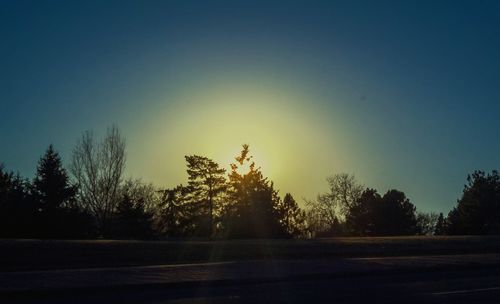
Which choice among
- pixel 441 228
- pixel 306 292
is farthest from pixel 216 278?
pixel 441 228

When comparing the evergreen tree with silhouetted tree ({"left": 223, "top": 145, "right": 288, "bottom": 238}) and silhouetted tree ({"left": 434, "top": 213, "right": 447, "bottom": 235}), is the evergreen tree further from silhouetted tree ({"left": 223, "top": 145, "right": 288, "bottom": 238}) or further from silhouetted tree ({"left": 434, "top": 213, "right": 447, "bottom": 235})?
silhouetted tree ({"left": 434, "top": 213, "right": 447, "bottom": 235})

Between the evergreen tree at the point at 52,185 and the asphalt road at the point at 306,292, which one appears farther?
the evergreen tree at the point at 52,185

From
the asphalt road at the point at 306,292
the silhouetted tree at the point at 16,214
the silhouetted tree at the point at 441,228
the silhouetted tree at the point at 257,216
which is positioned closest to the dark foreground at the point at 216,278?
the asphalt road at the point at 306,292

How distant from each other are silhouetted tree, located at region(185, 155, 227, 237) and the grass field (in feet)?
141

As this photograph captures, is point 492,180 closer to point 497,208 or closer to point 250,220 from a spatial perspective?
point 497,208

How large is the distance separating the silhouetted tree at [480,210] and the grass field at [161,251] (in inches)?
1115

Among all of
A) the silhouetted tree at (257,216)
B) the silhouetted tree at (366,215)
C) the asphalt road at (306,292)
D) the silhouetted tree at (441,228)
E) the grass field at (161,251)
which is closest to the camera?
the asphalt road at (306,292)

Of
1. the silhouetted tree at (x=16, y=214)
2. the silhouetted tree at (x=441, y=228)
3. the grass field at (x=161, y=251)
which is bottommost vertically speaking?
the grass field at (x=161, y=251)

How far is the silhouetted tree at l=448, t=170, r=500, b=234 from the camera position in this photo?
215ft

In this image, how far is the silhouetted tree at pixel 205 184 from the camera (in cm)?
7988

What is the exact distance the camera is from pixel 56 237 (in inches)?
1783

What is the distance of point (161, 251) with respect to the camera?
30031mm

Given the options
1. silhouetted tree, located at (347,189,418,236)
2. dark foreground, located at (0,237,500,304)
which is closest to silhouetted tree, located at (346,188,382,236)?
silhouetted tree, located at (347,189,418,236)

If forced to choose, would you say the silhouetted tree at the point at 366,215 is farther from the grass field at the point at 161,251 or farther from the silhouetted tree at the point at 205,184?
the grass field at the point at 161,251
